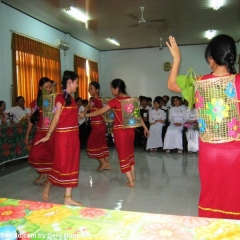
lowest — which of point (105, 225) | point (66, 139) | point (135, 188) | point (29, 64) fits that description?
point (135, 188)

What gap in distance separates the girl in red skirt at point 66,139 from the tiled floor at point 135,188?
456 mm

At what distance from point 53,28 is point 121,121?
4.74 m

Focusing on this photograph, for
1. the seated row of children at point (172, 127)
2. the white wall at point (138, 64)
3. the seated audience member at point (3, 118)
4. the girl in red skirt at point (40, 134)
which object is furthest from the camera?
the white wall at point (138, 64)

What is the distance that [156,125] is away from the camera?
630cm

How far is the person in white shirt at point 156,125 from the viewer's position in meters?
6.13

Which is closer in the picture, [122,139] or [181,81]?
[181,81]

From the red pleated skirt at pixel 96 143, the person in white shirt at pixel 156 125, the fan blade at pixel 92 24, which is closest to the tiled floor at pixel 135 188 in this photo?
the red pleated skirt at pixel 96 143

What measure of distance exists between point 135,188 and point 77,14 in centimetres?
424

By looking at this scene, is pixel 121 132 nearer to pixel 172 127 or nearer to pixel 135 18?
pixel 172 127

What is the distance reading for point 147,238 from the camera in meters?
0.83

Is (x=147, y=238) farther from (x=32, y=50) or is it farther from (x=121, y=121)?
(x=32, y=50)

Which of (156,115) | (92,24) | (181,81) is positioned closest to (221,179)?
(181,81)

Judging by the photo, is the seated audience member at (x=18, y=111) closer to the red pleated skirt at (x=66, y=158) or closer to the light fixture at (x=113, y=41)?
the red pleated skirt at (x=66, y=158)

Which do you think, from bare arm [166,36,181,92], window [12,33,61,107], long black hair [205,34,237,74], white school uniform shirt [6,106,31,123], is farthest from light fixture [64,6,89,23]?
long black hair [205,34,237,74]
